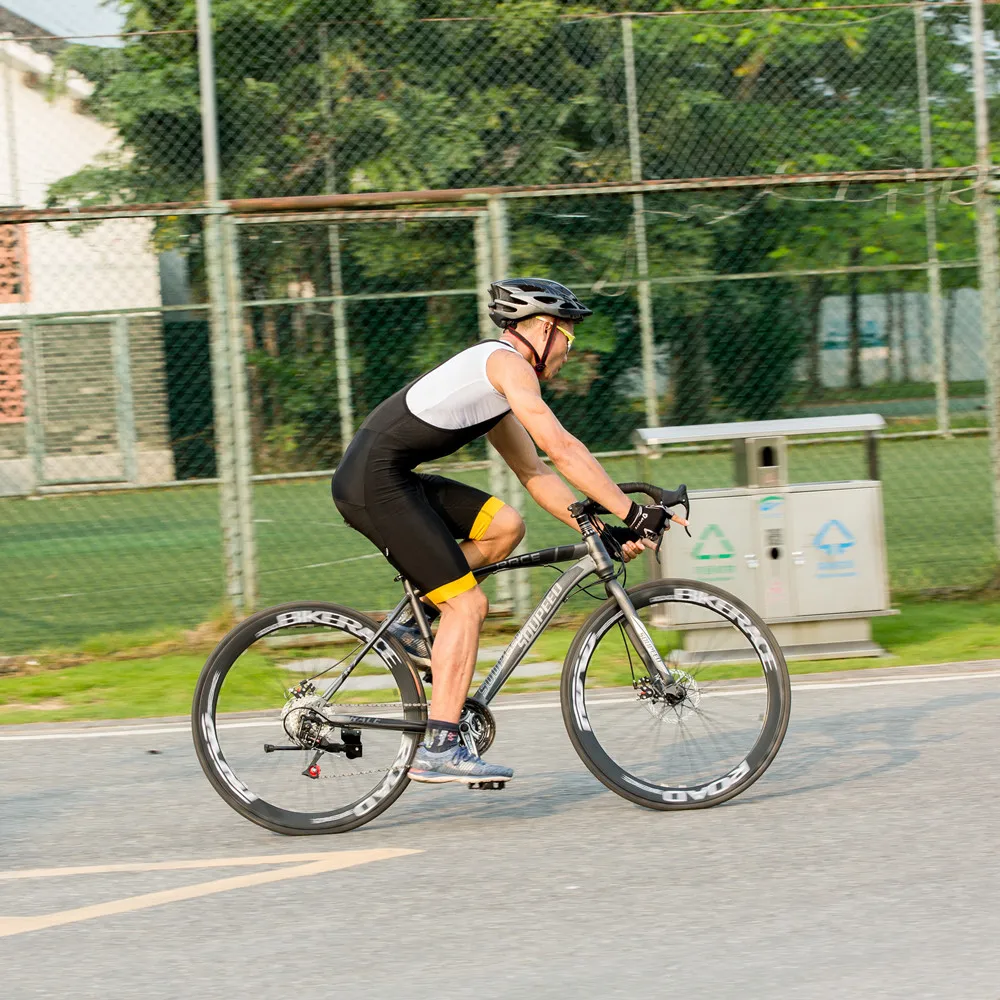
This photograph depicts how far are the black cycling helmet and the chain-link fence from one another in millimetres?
3723

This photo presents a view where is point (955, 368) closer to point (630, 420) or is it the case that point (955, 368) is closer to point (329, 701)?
point (630, 420)

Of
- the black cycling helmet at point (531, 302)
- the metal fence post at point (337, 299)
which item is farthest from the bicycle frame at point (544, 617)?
the metal fence post at point (337, 299)

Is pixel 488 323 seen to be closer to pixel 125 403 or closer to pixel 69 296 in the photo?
pixel 125 403

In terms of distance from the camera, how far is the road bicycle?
5477 mm

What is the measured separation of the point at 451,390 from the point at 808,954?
2.15 metres

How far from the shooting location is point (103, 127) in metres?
18.5

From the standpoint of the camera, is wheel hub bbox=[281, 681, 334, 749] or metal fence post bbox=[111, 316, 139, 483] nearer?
wheel hub bbox=[281, 681, 334, 749]

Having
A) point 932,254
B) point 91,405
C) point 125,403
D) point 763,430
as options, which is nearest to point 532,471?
point 763,430

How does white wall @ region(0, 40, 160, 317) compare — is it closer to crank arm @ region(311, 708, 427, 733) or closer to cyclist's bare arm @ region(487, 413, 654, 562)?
cyclist's bare arm @ region(487, 413, 654, 562)

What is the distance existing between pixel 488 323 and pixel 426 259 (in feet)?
10.9

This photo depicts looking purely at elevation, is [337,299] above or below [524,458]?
above

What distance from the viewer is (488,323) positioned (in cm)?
934

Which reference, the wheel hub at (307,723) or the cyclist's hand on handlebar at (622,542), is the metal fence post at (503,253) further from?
the wheel hub at (307,723)

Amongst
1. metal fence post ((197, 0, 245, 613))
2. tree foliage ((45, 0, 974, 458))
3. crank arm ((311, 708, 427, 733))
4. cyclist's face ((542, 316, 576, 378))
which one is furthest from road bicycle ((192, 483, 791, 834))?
tree foliage ((45, 0, 974, 458))
